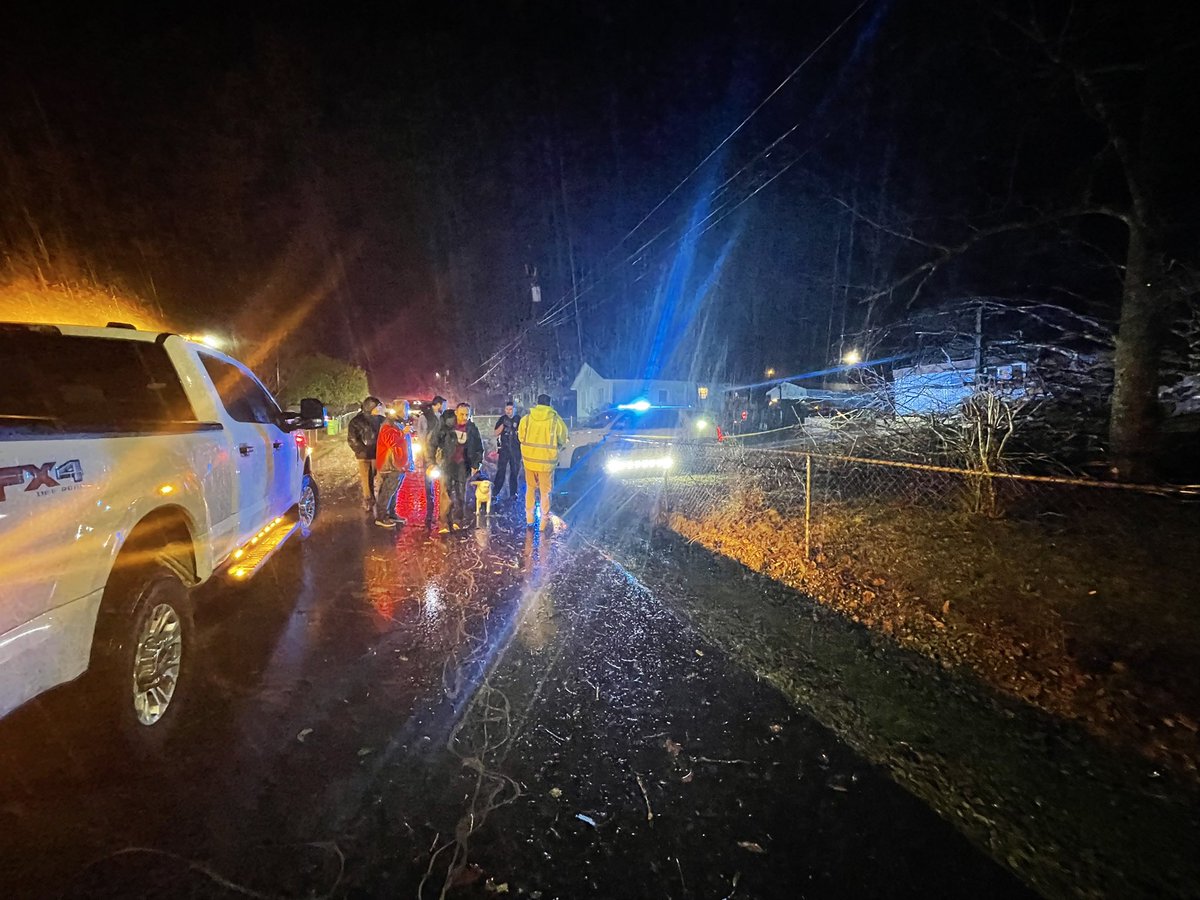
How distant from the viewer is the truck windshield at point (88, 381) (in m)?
3.29

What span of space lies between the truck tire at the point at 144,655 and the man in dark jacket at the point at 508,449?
6.15 meters

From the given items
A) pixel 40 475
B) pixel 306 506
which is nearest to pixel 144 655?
pixel 40 475

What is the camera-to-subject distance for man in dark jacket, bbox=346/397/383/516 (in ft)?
28.5

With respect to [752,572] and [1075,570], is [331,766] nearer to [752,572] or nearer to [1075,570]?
[752,572]

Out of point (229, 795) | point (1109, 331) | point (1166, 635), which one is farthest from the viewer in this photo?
point (1109, 331)

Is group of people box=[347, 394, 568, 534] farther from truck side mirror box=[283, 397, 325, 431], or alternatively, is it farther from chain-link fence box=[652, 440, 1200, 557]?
chain-link fence box=[652, 440, 1200, 557]

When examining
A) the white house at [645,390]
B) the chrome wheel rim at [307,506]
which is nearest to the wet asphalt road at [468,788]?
the chrome wheel rim at [307,506]

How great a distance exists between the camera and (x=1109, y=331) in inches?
285

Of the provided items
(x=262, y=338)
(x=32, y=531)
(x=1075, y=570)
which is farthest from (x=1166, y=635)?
(x=262, y=338)

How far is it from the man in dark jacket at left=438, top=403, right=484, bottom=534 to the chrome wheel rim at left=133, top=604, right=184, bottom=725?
4624 millimetres

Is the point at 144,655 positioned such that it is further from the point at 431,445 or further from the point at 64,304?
the point at 64,304

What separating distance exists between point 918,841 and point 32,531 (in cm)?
367

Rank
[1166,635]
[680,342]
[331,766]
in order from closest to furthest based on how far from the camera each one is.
Answer: [331,766], [1166,635], [680,342]

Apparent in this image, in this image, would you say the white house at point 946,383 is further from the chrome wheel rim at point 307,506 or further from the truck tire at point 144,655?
the chrome wheel rim at point 307,506
